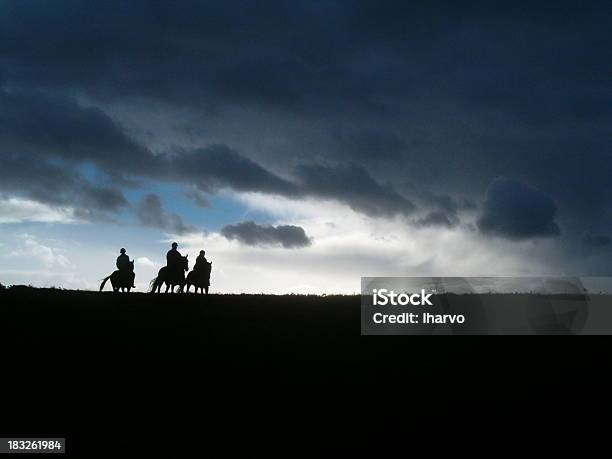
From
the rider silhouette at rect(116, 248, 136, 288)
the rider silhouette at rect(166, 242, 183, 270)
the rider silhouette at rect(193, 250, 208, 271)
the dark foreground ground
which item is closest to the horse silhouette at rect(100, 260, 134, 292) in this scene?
the rider silhouette at rect(116, 248, 136, 288)

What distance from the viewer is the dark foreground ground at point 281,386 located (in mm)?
14883

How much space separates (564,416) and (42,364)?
50.5 ft

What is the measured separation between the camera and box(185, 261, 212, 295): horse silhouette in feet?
118

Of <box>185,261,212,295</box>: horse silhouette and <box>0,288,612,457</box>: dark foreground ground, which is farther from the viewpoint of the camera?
<box>185,261,212,295</box>: horse silhouette

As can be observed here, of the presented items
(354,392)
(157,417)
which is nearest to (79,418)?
(157,417)

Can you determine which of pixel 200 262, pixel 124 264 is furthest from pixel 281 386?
pixel 124 264

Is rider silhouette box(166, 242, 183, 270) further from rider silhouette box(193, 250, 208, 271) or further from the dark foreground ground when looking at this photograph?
the dark foreground ground

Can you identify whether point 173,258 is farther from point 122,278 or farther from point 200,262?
point 122,278

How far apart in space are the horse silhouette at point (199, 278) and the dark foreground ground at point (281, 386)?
9.71 m

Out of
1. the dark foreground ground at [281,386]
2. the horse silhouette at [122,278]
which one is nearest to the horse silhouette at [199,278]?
the horse silhouette at [122,278]

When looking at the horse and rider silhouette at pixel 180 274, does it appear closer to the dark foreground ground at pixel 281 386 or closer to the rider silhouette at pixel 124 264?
the rider silhouette at pixel 124 264

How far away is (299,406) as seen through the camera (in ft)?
53.8

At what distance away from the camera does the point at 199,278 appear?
35.8 metres

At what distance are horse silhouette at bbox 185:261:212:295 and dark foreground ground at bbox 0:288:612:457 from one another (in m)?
9.71
